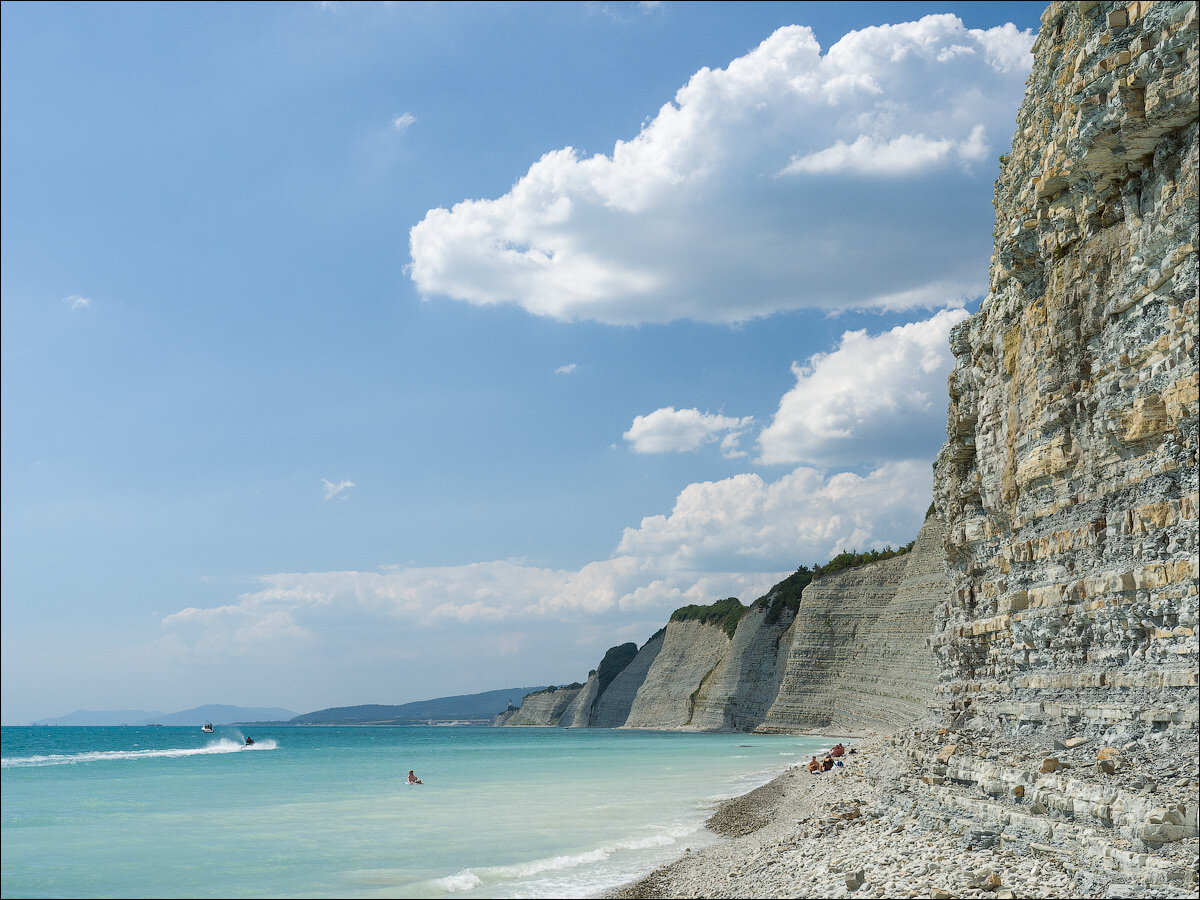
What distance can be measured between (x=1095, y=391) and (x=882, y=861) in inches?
271

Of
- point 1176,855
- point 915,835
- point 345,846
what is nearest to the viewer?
point 1176,855

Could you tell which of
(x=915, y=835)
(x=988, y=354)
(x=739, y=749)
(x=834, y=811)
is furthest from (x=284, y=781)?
(x=988, y=354)

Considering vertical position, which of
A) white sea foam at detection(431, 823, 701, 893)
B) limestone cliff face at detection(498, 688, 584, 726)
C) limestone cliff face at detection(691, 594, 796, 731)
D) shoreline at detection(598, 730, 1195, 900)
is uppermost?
shoreline at detection(598, 730, 1195, 900)

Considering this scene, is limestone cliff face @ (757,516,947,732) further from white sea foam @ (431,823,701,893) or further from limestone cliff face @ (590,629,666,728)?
limestone cliff face @ (590,629,666,728)

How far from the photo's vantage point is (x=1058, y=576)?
1121cm

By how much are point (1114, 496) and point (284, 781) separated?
112 ft

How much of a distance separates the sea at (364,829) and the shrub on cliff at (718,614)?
38994 millimetres

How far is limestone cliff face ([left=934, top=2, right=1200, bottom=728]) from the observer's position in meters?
8.73

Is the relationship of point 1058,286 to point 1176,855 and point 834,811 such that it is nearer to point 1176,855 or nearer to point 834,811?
point 1176,855

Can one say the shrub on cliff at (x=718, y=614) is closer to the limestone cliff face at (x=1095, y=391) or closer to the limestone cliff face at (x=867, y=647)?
the limestone cliff face at (x=867, y=647)

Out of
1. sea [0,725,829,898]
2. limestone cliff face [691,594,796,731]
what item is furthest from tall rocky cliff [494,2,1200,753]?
limestone cliff face [691,594,796,731]

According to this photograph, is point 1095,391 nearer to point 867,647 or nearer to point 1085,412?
point 1085,412

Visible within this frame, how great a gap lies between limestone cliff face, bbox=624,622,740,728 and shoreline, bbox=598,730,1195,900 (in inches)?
2297

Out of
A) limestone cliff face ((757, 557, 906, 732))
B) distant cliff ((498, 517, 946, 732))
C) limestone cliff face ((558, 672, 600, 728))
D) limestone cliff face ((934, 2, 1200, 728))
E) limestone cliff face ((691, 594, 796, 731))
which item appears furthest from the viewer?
limestone cliff face ((558, 672, 600, 728))
